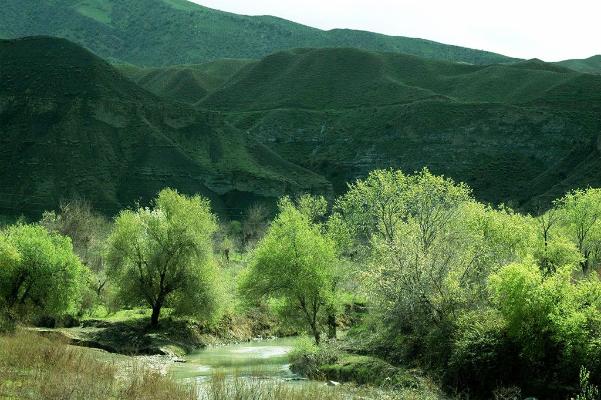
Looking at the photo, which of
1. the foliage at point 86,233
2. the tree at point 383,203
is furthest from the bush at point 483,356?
the foliage at point 86,233

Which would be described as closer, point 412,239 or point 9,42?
point 412,239

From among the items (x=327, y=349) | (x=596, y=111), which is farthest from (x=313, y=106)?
(x=327, y=349)

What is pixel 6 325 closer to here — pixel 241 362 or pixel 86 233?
pixel 241 362

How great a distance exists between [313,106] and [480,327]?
16654cm

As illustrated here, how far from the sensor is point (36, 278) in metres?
43.3

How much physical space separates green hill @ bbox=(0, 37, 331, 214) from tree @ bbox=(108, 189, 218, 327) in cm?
5806

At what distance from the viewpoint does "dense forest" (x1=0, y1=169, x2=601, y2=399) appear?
26047 millimetres

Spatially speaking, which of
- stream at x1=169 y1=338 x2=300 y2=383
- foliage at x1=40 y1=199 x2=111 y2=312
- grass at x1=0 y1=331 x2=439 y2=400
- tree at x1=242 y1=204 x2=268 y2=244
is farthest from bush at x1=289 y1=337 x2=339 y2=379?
tree at x1=242 y1=204 x2=268 y2=244

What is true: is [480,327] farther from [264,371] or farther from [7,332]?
[7,332]

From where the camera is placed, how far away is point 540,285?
2603 centimetres

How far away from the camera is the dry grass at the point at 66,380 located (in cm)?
1941

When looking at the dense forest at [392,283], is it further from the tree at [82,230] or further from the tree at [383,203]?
the tree at [82,230]

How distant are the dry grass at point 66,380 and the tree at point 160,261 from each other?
20.8 meters

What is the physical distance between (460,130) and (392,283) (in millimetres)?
124637
